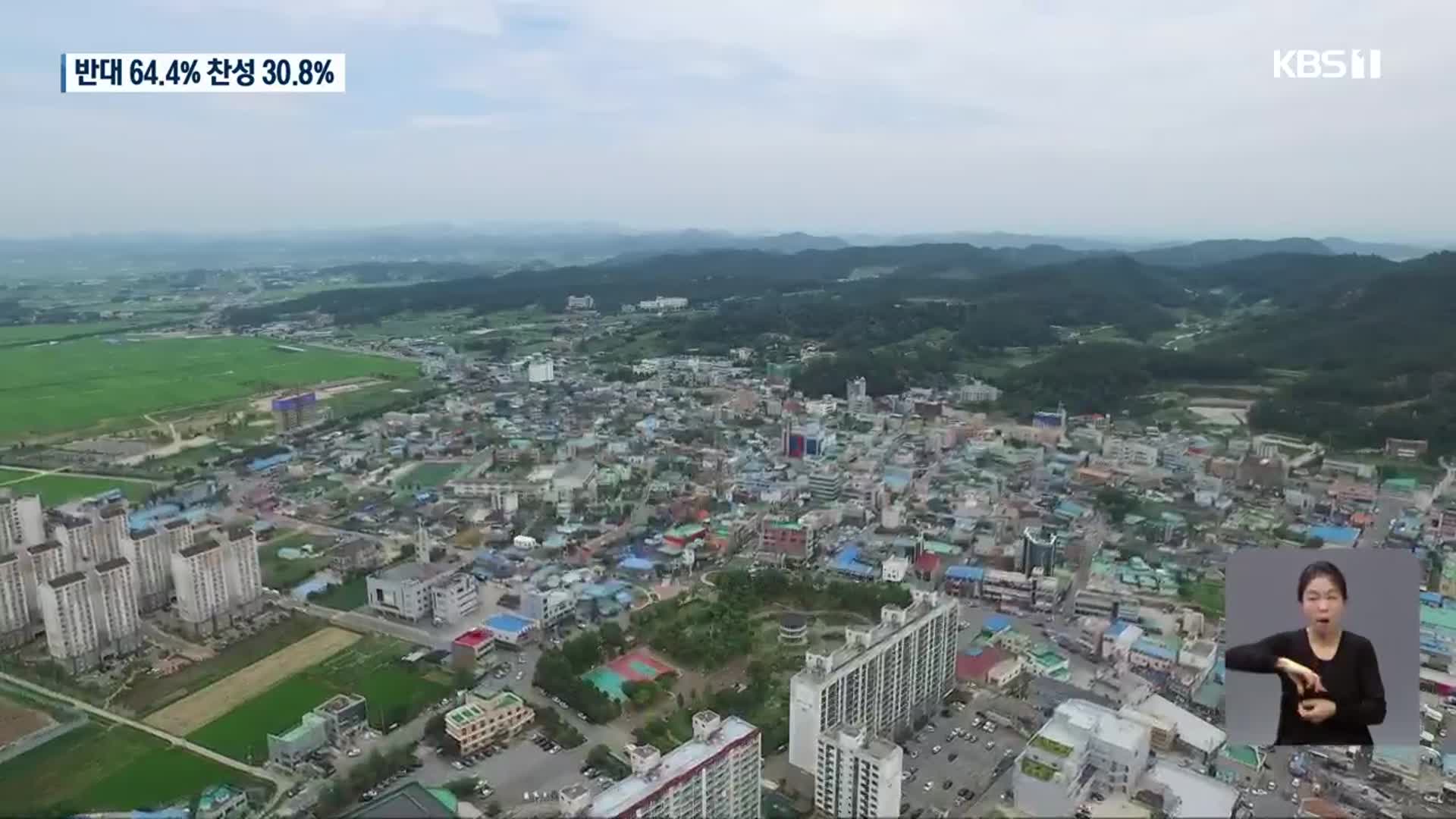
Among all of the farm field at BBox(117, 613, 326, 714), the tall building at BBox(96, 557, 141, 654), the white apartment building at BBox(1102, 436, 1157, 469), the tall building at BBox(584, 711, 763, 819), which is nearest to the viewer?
the tall building at BBox(584, 711, 763, 819)

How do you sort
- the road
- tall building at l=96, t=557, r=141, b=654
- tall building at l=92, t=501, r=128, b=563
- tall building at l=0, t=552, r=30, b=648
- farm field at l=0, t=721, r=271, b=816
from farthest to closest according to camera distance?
tall building at l=92, t=501, r=128, b=563, tall building at l=0, t=552, r=30, b=648, tall building at l=96, t=557, r=141, b=654, the road, farm field at l=0, t=721, r=271, b=816

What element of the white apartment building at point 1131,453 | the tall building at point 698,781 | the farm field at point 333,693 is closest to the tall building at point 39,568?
the farm field at point 333,693

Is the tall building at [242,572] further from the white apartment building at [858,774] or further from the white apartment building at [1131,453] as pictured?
the white apartment building at [1131,453]

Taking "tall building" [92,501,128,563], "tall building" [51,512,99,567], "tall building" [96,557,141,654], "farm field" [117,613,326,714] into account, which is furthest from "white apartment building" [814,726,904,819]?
"tall building" [51,512,99,567]

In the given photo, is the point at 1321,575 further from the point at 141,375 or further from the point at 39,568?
the point at 141,375

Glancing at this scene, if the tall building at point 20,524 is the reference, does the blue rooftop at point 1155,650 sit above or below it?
below

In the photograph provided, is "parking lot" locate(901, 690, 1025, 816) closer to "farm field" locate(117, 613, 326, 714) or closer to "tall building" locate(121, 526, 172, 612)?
"farm field" locate(117, 613, 326, 714)

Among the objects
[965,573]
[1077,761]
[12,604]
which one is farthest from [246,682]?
[965,573]
